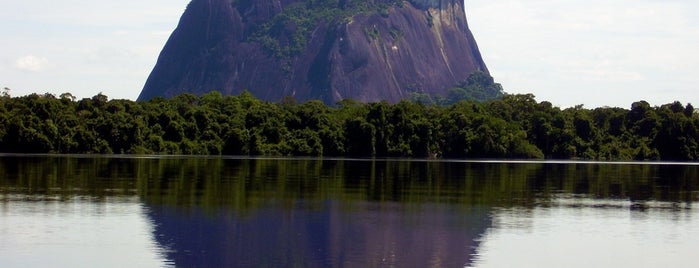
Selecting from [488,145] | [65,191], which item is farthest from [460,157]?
[65,191]

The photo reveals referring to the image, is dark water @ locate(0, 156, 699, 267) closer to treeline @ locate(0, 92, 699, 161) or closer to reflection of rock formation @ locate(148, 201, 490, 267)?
reflection of rock formation @ locate(148, 201, 490, 267)

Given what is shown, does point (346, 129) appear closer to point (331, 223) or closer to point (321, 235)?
point (331, 223)

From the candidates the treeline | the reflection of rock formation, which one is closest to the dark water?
the reflection of rock formation

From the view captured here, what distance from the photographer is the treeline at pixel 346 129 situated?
144 meters

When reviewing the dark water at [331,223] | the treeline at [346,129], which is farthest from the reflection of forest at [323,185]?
the treeline at [346,129]

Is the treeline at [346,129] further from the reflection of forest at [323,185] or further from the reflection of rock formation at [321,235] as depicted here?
the reflection of rock formation at [321,235]

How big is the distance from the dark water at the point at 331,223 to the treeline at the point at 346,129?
6365 centimetres

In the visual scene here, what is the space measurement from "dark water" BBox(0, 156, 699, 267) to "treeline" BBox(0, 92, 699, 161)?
2506 inches

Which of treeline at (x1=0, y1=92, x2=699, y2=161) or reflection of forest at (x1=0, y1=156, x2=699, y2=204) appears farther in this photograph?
treeline at (x1=0, y1=92, x2=699, y2=161)

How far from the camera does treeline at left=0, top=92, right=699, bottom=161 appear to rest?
472 ft

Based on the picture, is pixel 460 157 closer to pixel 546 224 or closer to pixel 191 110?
pixel 191 110

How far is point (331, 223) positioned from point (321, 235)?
4.51 meters

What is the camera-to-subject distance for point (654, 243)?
44.6m

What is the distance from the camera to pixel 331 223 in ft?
158
